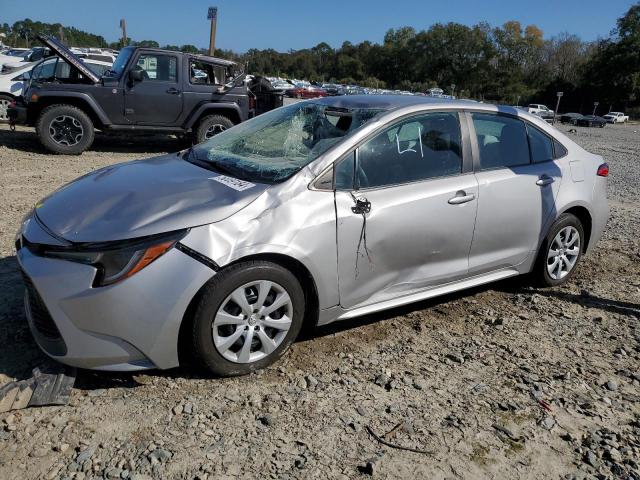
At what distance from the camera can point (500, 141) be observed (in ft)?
13.3

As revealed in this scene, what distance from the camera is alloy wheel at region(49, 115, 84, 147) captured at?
9398 millimetres

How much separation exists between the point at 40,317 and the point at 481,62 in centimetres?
12060

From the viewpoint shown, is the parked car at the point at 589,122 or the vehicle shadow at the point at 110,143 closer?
the vehicle shadow at the point at 110,143

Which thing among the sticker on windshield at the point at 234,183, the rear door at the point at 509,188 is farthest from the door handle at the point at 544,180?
the sticker on windshield at the point at 234,183

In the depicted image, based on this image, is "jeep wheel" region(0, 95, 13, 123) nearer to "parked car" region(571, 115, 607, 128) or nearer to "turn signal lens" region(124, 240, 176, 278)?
"turn signal lens" region(124, 240, 176, 278)

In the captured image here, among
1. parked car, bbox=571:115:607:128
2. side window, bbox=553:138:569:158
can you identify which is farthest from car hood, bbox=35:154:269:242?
parked car, bbox=571:115:607:128

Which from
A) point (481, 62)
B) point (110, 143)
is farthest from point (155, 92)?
point (481, 62)

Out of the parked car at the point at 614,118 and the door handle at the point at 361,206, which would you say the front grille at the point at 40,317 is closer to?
the door handle at the point at 361,206

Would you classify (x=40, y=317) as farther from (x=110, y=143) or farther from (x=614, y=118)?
(x=614, y=118)

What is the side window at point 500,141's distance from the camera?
3.91 meters

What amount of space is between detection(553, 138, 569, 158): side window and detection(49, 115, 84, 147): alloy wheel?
8.00 metres

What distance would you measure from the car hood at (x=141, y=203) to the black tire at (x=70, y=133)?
6.74 metres

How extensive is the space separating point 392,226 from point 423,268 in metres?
0.43

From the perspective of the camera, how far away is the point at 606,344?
12.2 feet
